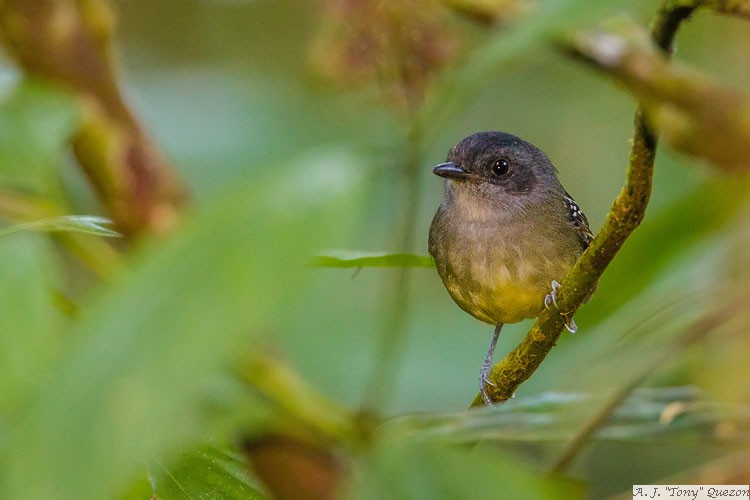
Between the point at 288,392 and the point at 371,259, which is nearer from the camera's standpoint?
the point at 371,259

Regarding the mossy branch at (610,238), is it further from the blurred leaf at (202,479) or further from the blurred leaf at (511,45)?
the blurred leaf at (202,479)

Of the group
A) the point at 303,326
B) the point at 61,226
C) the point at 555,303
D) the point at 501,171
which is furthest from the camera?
the point at 501,171

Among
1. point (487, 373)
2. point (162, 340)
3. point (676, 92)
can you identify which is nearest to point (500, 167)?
point (676, 92)

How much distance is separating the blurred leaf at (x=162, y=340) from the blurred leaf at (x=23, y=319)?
9 centimetres

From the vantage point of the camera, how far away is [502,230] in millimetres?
2236

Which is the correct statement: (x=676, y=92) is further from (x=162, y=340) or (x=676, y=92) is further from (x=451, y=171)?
(x=162, y=340)

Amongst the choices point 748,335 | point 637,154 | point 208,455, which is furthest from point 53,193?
point 748,335

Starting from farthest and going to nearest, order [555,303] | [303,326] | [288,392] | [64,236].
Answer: [64,236] < [288,392] < [555,303] < [303,326]

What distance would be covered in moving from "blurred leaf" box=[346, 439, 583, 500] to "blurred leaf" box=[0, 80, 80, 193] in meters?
1.11

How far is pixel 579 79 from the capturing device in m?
5.09

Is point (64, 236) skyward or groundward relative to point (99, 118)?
groundward

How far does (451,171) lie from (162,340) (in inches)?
67.2

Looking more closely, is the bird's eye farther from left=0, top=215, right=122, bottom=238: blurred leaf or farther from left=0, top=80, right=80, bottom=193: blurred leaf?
left=0, top=215, right=122, bottom=238: blurred leaf

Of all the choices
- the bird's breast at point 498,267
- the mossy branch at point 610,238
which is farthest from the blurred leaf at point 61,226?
the bird's breast at point 498,267
